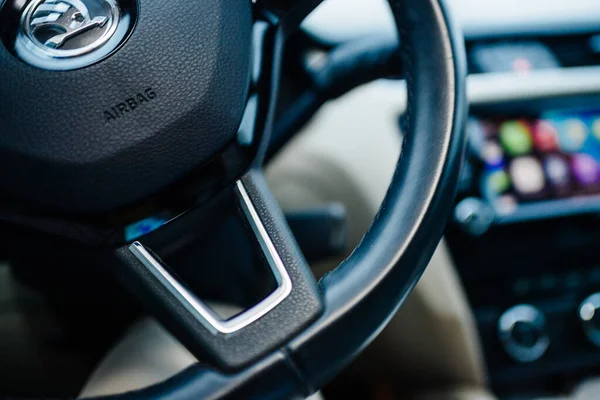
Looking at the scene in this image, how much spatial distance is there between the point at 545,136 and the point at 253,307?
2.51 feet

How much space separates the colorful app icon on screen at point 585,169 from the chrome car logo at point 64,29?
0.79 m

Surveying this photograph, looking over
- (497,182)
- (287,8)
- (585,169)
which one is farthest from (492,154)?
(287,8)

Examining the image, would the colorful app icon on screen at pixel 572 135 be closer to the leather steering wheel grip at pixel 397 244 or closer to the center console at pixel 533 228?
the center console at pixel 533 228

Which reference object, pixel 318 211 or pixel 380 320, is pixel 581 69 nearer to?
pixel 318 211

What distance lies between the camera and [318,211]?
0.82m

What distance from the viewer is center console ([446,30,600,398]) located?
1.08m

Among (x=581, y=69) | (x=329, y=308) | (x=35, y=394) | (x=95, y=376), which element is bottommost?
(x=581, y=69)

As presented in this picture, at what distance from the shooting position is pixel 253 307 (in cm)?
47

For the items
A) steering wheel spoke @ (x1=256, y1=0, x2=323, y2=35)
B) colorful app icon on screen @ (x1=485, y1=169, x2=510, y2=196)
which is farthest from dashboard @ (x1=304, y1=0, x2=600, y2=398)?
steering wheel spoke @ (x1=256, y1=0, x2=323, y2=35)

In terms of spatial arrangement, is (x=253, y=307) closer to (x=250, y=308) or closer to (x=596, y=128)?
(x=250, y=308)

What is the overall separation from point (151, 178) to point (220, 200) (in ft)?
0.20

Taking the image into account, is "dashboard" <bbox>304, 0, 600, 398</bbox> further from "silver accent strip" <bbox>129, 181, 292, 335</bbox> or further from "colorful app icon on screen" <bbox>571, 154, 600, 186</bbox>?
"silver accent strip" <bbox>129, 181, 292, 335</bbox>

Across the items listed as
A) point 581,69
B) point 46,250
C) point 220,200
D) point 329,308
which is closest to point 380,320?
point 329,308

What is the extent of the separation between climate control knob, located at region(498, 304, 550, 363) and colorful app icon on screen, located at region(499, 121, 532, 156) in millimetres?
231
